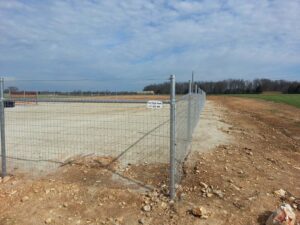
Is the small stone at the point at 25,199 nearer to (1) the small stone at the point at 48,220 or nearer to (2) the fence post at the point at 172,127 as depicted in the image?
(1) the small stone at the point at 48,220

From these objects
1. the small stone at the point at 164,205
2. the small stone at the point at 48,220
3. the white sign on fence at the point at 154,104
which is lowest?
the small stone at the point at 48,220

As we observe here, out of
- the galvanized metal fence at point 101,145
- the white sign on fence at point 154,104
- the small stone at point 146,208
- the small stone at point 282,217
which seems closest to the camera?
the small stone at point 282,217

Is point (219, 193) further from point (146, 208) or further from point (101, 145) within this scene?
point (101, 145)

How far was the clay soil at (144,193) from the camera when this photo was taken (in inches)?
201

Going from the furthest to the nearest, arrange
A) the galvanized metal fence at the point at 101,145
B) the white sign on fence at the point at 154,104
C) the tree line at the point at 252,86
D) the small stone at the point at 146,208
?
the tree line at the point at 252,86
the galvanized metal fence at the point at 101,145
the white sign on fence at the point at 154,104
the small stone at the point at 146,208

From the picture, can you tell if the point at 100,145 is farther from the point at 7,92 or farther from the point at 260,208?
the point at 260,208

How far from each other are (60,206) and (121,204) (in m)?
0.94

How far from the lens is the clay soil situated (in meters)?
5.11

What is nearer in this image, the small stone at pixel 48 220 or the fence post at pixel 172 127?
the small stone at pixel 48 220

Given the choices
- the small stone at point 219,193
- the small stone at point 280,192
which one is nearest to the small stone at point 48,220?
the small stone at point 219,193

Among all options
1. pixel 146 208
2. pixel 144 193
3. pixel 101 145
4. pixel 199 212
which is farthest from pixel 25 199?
pixel 101 145

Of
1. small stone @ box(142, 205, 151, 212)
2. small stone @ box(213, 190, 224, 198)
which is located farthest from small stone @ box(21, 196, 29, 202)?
small stone @ box(213, 190, 224, 198)

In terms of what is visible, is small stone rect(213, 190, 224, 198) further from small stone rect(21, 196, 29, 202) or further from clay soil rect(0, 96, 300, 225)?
small stone rect(21, 196, 29, 202)

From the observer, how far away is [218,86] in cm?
13500
